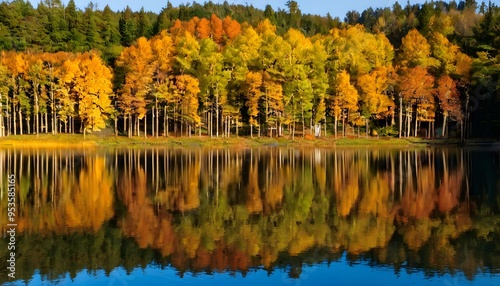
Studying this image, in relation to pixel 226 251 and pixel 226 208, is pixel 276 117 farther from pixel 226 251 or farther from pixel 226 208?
pixel 226 251

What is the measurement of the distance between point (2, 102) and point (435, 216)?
61.4 m

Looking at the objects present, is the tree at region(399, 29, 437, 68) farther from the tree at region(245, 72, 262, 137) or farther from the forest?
the tree at region(245, 72, 262, 137)

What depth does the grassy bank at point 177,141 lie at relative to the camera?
59.7 metres

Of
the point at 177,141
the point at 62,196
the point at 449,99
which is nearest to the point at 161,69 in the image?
the point at 177,141

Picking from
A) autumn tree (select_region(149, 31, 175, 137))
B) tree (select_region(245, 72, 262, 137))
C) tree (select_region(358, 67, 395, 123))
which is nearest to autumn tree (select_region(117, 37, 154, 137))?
autumn tree (select_region(149, 31, 175, 137))

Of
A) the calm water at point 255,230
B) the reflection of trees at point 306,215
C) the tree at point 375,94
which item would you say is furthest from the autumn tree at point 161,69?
the calm water at point 255,230

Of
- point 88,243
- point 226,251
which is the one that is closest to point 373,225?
point 226,251

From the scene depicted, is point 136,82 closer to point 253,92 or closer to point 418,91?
point 253,92

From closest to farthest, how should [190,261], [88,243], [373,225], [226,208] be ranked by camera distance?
[190,261], [88,243], [373,225], [226,208]

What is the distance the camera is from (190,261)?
12.5 metres

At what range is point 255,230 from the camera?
50.5 ft

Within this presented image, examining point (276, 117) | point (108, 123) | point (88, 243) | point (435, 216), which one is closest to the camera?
point (88, 243)

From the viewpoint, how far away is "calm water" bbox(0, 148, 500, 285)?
1171 centimetres

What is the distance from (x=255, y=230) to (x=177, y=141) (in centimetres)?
4686
